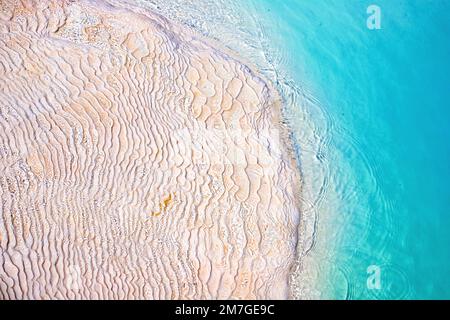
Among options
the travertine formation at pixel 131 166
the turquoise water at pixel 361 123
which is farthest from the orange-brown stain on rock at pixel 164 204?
the turquoise water at pixel 361 123

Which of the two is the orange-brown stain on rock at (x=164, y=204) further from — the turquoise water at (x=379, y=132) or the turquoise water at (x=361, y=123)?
the turquoise water at (x=379, y=132)

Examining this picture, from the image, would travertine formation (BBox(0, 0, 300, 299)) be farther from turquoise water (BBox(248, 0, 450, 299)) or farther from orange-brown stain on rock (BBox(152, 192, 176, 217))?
turquoise water (BBox(248, 0, 450, 299))

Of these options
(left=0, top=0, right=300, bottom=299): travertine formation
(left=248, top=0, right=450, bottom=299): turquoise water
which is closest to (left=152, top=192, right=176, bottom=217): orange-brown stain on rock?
(left=0, top=0, right=300, bottom=299): travertine formation

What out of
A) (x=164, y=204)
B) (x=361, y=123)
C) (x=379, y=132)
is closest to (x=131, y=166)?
(x=164, y=204)

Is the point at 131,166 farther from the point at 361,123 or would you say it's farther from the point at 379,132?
the point at 379,132
